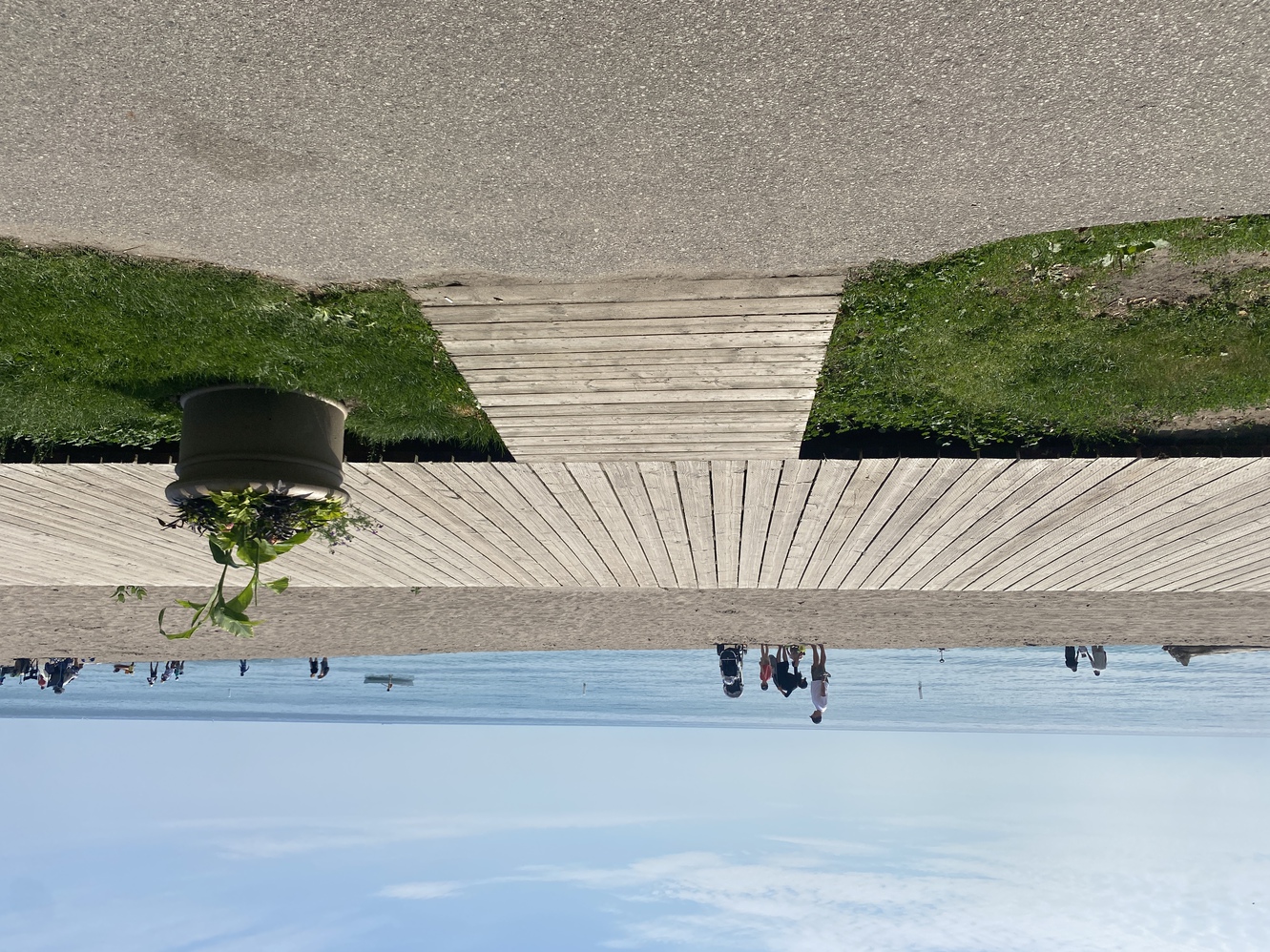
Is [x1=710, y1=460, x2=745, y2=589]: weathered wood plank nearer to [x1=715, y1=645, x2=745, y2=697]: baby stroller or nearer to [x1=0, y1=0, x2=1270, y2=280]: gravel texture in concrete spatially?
[x1=0, y1=0, x2=1270, y2=280]: gravel texture in concrete

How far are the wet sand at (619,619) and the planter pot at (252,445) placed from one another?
3.05 metres

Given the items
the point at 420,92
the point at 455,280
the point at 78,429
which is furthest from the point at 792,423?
the point at 78,429

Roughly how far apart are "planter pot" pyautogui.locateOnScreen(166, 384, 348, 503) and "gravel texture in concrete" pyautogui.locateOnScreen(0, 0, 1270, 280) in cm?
77

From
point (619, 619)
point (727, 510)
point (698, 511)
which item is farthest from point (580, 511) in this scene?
point (619, 619)

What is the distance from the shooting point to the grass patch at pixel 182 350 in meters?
3.62

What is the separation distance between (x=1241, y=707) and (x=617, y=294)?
19281mm

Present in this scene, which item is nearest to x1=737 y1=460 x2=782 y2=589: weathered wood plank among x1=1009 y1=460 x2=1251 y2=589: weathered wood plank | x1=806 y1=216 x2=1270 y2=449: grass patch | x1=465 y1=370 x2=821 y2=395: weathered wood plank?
x1=806 y1=216 x2=1270 y2=449: grass patch

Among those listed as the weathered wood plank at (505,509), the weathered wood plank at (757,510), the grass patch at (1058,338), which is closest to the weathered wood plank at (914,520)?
the grass patch at (1058,338)

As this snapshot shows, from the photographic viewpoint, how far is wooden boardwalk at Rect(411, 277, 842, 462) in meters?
3.55

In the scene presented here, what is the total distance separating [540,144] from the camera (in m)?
3.08

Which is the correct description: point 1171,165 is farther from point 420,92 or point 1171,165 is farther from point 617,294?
point 420,92

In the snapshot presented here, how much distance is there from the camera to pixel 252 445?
3.96 metres

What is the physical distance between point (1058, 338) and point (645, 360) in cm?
199

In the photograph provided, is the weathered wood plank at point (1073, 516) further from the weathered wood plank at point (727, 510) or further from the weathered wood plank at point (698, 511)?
the weathered wood plank at point (698, 511)
